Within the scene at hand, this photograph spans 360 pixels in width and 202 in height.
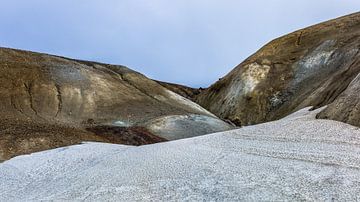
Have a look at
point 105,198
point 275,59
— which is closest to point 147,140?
point 105,198

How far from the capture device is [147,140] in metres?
28.3

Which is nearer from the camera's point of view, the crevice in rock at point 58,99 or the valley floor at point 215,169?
the valley floor at point 215,169

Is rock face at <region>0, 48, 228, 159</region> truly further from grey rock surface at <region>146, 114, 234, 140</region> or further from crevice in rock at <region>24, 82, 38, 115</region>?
grey rock surface at <region>146, 114, 234, 140</region>

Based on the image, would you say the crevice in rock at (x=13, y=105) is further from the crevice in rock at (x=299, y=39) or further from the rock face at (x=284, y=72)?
the crevice in rock at (x=299, y=39)

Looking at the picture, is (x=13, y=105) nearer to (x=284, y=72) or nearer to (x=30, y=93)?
(x=30, y=93)

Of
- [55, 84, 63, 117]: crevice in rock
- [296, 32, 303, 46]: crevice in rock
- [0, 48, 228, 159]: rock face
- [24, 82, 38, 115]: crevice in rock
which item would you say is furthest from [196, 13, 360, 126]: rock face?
[24, 82, 38, 115]: crevice in rock

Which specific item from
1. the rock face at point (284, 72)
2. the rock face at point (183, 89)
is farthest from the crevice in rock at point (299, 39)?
the rock face at point (183, 89)

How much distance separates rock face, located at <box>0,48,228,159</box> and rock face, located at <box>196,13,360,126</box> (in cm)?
520

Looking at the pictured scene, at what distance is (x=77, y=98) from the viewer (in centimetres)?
3647

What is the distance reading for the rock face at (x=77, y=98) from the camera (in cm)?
3200

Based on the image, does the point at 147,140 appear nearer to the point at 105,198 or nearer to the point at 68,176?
the point at 68,176

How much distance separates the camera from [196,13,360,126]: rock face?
4059 cm

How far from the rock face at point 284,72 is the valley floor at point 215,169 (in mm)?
24012

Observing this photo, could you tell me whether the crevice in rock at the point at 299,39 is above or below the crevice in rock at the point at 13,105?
above
